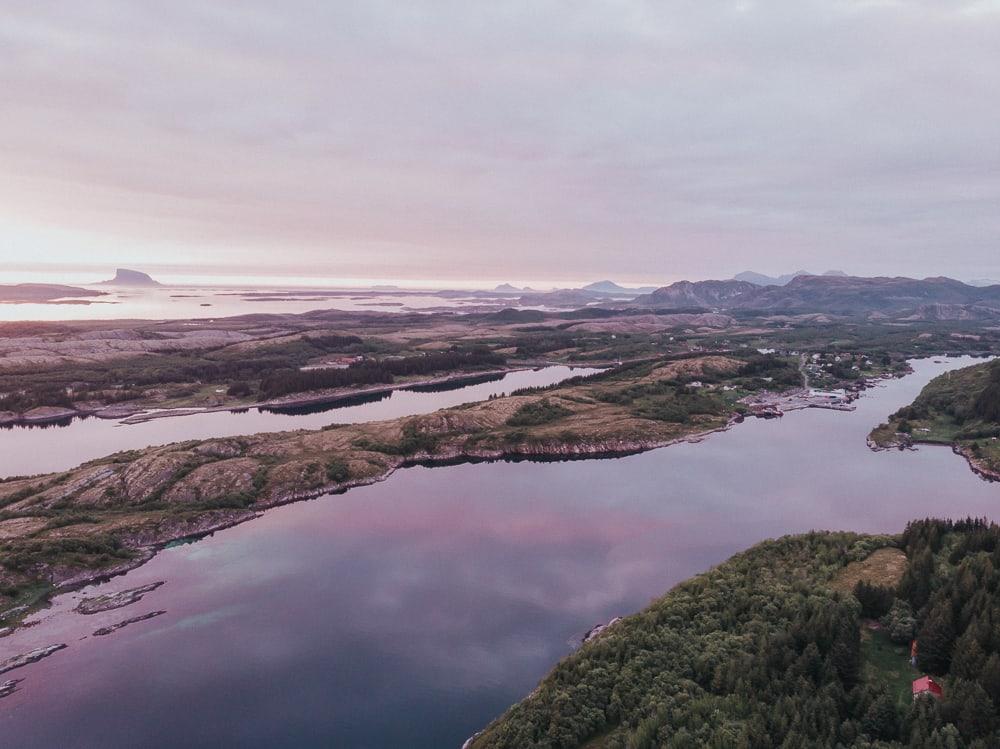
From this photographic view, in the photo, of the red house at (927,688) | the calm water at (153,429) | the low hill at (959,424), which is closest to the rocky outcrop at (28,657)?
the calm water at (153,429)

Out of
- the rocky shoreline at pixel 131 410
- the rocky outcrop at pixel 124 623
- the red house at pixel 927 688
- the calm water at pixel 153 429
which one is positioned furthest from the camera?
the rocky shoreline at pixel 131 410

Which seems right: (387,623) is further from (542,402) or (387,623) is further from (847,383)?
(847,383)

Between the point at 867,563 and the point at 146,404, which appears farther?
the point at 146,404

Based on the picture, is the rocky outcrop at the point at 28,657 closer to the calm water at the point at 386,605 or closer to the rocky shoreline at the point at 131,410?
the calm water at the point at 386,605

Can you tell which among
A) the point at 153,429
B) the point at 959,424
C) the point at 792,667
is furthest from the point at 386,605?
the point at 959,424

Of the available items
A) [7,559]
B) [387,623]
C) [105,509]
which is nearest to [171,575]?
[7,559]

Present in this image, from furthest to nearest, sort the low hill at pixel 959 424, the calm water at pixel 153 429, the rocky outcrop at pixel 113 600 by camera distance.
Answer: the calm water at pixel 153 429 < the low hill at pixel 959 424 < the rocky outcrop at pixel 113 600

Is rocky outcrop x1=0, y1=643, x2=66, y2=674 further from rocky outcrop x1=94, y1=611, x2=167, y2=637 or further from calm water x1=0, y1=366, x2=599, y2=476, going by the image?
calm water x1=0, y1=366, x2=599, y2=476
